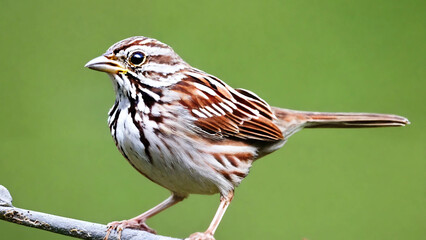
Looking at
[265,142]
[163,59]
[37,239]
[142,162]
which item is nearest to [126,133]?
[142,162]

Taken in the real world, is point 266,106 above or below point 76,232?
above

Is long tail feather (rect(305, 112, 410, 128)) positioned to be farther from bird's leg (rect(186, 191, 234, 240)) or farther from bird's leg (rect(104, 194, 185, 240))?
bird's leg (rect(104, 194, 185, 240))

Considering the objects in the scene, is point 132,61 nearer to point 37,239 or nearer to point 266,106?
point 266,106

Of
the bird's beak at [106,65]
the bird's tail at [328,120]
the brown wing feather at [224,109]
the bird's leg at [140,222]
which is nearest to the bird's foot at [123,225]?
the bird's leg at [140,222]

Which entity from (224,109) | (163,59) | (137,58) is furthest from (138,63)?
(224,109)

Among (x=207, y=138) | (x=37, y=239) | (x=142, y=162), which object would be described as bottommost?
(x=37, y=239)

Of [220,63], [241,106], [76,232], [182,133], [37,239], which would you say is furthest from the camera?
[220,63]

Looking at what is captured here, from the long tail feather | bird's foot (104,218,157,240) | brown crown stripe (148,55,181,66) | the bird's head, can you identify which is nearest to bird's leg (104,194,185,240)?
bird's foot (104,218,157,240)

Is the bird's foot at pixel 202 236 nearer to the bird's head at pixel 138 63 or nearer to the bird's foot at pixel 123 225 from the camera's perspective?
the bird's foot at pixel 123 225
